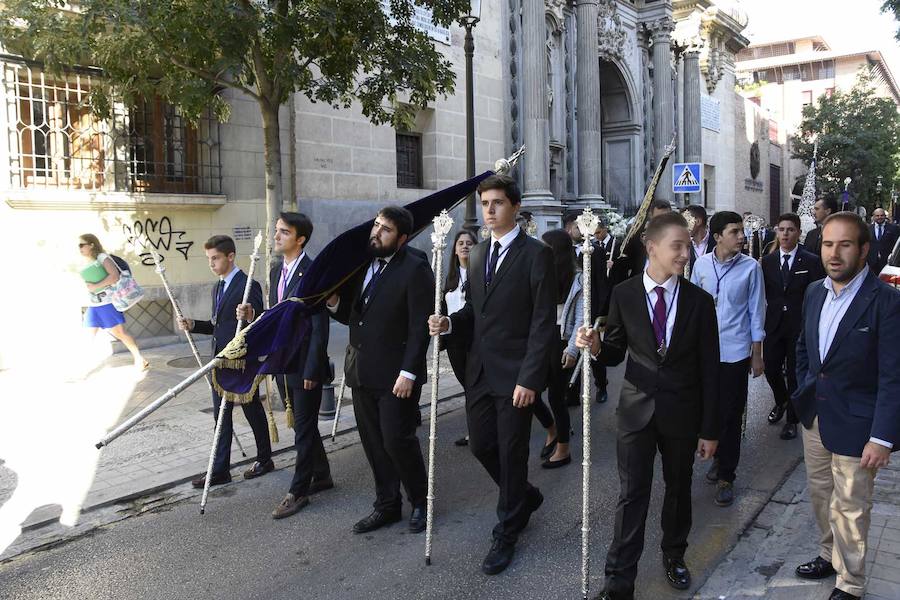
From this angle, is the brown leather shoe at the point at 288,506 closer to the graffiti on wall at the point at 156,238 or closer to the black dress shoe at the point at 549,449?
the black dress shoe at the point at 549,449

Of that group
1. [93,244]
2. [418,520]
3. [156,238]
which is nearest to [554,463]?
[418,520]

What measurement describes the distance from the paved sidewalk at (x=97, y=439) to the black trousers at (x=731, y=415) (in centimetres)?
296

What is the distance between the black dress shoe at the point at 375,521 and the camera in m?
4.88

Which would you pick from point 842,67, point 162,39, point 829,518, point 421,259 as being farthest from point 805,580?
point 842,67

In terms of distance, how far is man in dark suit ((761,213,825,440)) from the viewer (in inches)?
271

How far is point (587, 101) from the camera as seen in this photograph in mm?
22109

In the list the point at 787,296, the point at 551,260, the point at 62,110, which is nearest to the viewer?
the point at 551,260

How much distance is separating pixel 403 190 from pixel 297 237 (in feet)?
35.9

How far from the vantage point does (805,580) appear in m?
4.03

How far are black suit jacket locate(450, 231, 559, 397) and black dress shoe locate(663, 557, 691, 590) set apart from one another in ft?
3.86

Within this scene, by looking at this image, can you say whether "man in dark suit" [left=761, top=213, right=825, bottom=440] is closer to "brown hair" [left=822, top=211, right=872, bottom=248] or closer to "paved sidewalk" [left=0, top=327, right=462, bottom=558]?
"brown hair" [left=822, top=211, right=872, bottom=248]

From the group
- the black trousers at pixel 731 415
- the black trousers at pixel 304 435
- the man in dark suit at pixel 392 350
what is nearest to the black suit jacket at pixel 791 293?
the black trousers at pixel 731 415

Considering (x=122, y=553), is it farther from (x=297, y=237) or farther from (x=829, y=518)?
(x=829, y=518)

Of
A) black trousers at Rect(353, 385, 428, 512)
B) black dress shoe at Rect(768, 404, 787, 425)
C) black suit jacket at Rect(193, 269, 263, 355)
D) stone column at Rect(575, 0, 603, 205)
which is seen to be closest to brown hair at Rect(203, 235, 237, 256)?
black suit jacket at Rect(193, 269, 263, 355)
